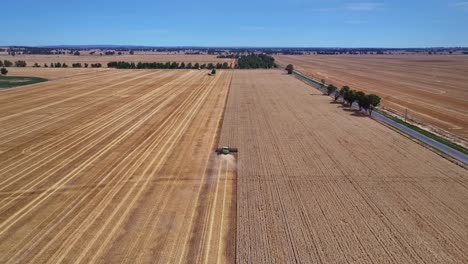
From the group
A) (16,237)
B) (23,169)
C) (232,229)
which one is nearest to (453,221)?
(232,229)

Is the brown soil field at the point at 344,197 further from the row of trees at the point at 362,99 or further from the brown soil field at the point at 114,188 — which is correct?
the row of trees at the point at 362,99

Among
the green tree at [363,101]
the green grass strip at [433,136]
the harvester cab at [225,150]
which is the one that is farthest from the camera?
the green tree at [363,101]

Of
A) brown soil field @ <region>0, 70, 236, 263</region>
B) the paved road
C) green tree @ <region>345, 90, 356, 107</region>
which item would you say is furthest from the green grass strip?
brown soil field @ <region>0, 70, 236, 263</region>

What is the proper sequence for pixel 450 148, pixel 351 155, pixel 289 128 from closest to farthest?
pixel 351 155, pixel 450 148, pixel 289 128

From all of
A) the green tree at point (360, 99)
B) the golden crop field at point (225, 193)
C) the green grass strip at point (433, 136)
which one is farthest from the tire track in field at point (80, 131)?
the green grass strip at point (433, 136)

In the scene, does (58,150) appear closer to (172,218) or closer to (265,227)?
(172,218)

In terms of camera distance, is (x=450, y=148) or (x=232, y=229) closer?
(x=232, y=229)

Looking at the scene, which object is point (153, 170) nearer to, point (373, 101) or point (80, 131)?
point (80, 131)
